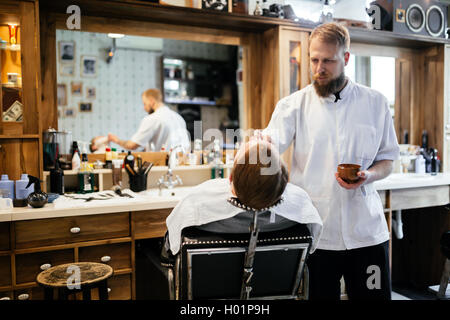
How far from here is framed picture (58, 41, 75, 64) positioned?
290 centimetres

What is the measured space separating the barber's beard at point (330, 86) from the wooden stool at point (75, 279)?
1.33 metres

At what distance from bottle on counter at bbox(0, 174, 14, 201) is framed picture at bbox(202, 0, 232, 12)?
1.79 m

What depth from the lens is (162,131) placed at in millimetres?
3340

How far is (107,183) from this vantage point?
Answer: 9.41 ft

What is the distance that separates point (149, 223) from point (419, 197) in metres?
2.19

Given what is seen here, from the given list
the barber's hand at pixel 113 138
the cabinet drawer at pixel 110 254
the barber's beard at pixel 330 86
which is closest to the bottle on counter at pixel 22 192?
the cabinet drawer at pixel 110 254

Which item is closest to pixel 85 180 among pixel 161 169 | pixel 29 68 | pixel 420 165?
pixel 161 169

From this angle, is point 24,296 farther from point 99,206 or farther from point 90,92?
point 90,92

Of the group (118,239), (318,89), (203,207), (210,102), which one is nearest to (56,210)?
(118,239)

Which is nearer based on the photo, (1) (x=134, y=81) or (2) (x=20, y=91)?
(2) (x=20, y=91)

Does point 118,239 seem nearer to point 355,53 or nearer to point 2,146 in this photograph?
point 2,146

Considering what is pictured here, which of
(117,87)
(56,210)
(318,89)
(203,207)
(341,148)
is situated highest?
(117,87)

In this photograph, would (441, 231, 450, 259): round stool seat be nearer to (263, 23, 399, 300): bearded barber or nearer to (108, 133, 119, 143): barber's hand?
(263, 23, 399, 300): bearded barber

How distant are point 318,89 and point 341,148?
0.97ft
